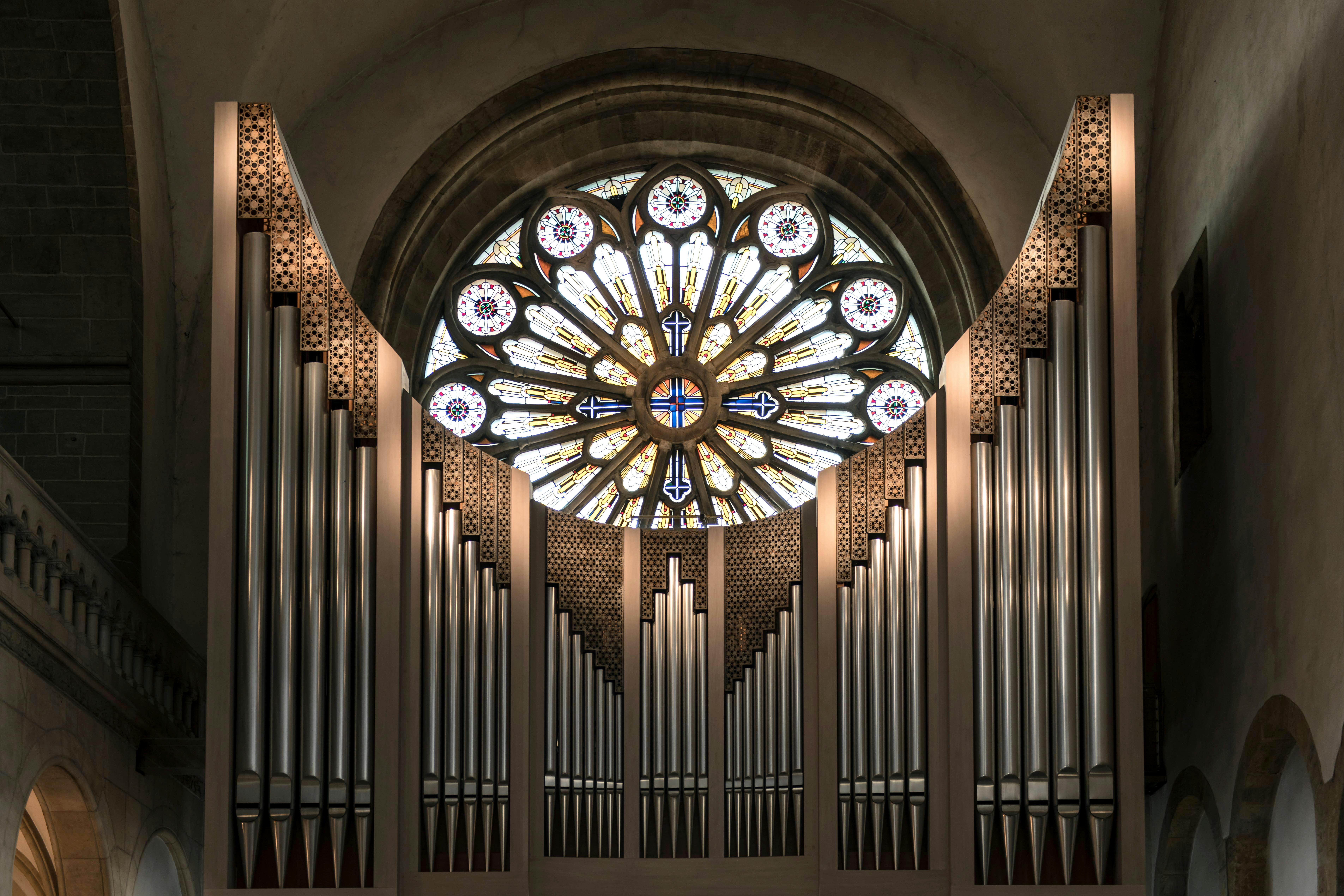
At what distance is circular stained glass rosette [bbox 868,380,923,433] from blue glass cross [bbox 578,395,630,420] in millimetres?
1852

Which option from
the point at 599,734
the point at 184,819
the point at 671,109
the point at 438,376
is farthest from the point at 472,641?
the point at 671,109

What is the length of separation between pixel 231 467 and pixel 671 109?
6.49 metres

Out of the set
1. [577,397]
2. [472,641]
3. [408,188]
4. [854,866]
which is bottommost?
[854,866]

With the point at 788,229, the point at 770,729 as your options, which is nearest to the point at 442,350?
the point at 788,229

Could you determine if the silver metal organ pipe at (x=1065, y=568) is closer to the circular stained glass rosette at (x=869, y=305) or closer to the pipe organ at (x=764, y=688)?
the pipe organ at (x=764, y=688)

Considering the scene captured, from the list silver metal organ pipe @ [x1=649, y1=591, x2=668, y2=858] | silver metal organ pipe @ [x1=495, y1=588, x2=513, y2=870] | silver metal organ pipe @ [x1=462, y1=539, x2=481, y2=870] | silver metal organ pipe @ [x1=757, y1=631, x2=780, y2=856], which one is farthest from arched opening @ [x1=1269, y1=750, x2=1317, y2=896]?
silver metal organ pipe @ [x1=462, y1=539, x2=481, y2=870]

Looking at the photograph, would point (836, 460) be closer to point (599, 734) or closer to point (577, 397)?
point (577, 397)

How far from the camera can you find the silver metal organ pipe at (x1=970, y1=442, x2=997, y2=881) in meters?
9.82

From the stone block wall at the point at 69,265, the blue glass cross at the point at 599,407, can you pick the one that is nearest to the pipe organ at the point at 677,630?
the stone block wall at the point at 69,265

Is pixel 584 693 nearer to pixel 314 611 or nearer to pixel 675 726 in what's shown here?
pixel 675 726

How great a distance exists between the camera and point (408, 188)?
590 inches

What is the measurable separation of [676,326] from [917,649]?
5.85m

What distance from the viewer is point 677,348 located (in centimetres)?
1571

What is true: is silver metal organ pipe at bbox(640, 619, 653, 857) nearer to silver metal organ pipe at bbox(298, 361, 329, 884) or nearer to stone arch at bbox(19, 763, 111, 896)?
silver metal organ pipe at bbox(298, 361, 329, 884)
